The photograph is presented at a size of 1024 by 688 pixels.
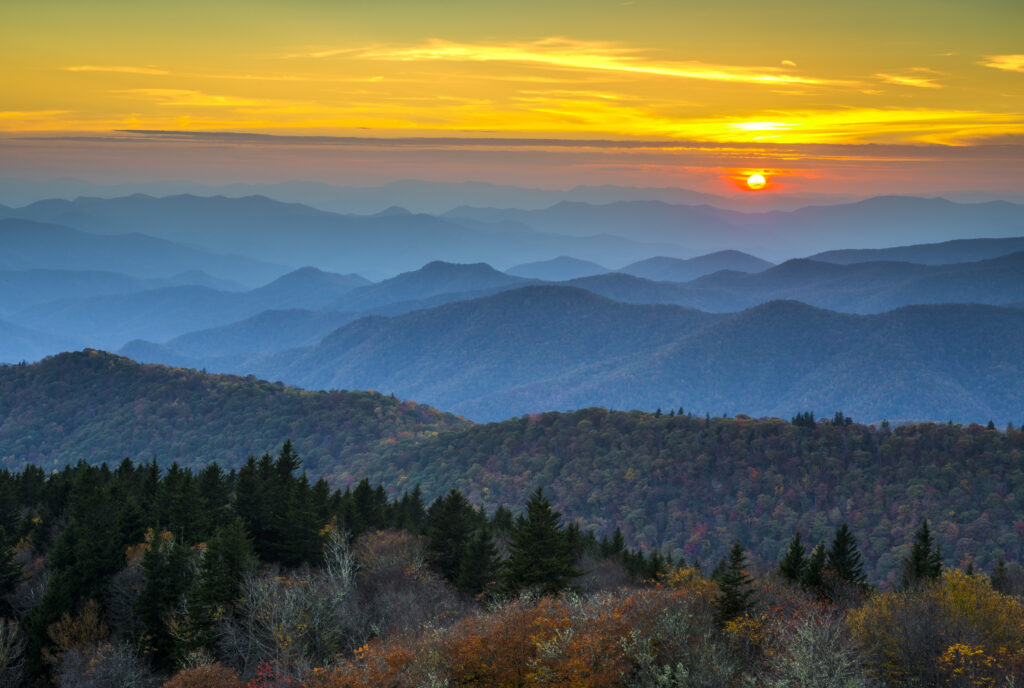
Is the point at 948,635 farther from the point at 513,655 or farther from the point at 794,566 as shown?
the point at 794,566

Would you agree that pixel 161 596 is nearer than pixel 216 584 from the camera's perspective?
No

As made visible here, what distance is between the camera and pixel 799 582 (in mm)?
59562

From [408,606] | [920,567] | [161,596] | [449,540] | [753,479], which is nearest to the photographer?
[161,596]

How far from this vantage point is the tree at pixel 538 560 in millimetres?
51344

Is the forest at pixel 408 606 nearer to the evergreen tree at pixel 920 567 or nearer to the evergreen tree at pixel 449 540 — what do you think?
the evergreen tree at pixel 449 540

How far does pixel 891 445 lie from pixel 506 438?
79.9 metres

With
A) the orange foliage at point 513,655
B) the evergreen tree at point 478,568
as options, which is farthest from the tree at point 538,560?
the orange foliage at point 513,655

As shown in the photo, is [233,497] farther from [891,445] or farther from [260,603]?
[891,445]

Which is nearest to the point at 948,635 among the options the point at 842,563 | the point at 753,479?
the point at 842,563

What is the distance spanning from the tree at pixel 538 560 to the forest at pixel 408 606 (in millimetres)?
118

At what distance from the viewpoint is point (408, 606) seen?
50.9 m

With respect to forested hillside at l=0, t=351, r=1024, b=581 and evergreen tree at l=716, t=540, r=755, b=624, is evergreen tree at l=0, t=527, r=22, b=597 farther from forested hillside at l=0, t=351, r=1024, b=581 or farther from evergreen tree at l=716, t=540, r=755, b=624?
forested hillside at l=0, t=351, r=1024, b=581

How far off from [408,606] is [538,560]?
801 centimetres

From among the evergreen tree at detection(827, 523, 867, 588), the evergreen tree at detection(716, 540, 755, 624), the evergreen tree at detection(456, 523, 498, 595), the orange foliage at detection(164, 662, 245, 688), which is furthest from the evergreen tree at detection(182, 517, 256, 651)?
the evergreen tree at detection(827, 523, 867, 588)
